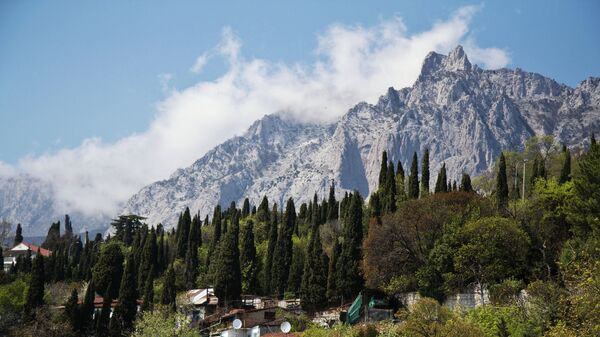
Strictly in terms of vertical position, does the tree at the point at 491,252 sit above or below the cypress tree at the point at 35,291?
above

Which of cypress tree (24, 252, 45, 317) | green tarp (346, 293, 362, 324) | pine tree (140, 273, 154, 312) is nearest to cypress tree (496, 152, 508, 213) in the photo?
green tarp (346, 293, 362, 324)

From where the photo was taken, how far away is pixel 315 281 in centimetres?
6209

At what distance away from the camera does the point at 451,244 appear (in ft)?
171

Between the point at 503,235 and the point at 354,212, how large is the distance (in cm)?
1819

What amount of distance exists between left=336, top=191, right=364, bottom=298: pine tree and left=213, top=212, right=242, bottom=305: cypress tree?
12221mm

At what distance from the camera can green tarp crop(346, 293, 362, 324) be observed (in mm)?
54531

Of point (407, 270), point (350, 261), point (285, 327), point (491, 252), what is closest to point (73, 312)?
point (285, 327)

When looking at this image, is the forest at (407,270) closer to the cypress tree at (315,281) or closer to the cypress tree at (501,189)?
the cypress tree at (315,281)

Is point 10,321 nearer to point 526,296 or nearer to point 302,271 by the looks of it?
point 302,271

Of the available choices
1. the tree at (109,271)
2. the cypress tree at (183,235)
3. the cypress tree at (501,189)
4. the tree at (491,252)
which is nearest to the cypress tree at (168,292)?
the tree at (109,271)

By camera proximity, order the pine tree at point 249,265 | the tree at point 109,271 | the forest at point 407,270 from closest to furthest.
→ the forest at point 407,270
the pine tree at point 249,265
the tree at point 109,271

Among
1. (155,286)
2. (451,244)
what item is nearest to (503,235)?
(451,244)

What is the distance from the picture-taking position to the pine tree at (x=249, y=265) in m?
73.9

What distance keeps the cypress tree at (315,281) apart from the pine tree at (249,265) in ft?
39.4
